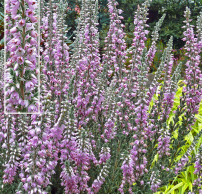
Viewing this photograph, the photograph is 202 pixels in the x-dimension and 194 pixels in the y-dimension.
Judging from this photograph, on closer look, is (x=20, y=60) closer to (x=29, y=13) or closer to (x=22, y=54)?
(x=22, y=54)

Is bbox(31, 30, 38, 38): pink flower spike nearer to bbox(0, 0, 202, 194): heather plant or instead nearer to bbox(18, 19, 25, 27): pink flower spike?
bbox(18, 19, 25, 27): pink flower spike

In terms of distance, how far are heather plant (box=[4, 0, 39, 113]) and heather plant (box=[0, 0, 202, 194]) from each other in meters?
0.42

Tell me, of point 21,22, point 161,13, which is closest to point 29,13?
point 21,22

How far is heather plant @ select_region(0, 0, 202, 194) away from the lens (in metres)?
2.50

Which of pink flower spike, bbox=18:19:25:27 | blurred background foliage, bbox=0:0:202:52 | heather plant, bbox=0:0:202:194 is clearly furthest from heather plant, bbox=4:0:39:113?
blurred background foliage, bbox=0:0:202:52

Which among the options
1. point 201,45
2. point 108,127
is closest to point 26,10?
point 108,127

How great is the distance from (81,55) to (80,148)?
4.14 feet

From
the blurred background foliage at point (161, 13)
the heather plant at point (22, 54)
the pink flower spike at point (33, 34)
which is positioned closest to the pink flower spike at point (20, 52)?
the heather plant at point (22, 54)

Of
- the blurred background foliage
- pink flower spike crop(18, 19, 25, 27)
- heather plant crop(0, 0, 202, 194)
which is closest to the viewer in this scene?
pink flower spike crop(18, 19, 25, 27)

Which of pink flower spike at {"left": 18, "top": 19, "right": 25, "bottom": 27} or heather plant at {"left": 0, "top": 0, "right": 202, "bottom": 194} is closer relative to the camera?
pink flower spike at {"left": 18, "top": 19, "right": 25, "bottom": 27}

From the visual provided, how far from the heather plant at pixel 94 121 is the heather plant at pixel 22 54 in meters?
0.42

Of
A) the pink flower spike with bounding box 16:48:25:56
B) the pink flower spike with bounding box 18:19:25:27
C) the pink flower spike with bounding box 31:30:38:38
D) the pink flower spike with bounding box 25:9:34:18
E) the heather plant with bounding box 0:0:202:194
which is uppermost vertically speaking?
the pink flower spike with bounding box 25:9:34:18

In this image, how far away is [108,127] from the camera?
10.4 ft

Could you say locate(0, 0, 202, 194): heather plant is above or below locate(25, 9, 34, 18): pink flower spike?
below
